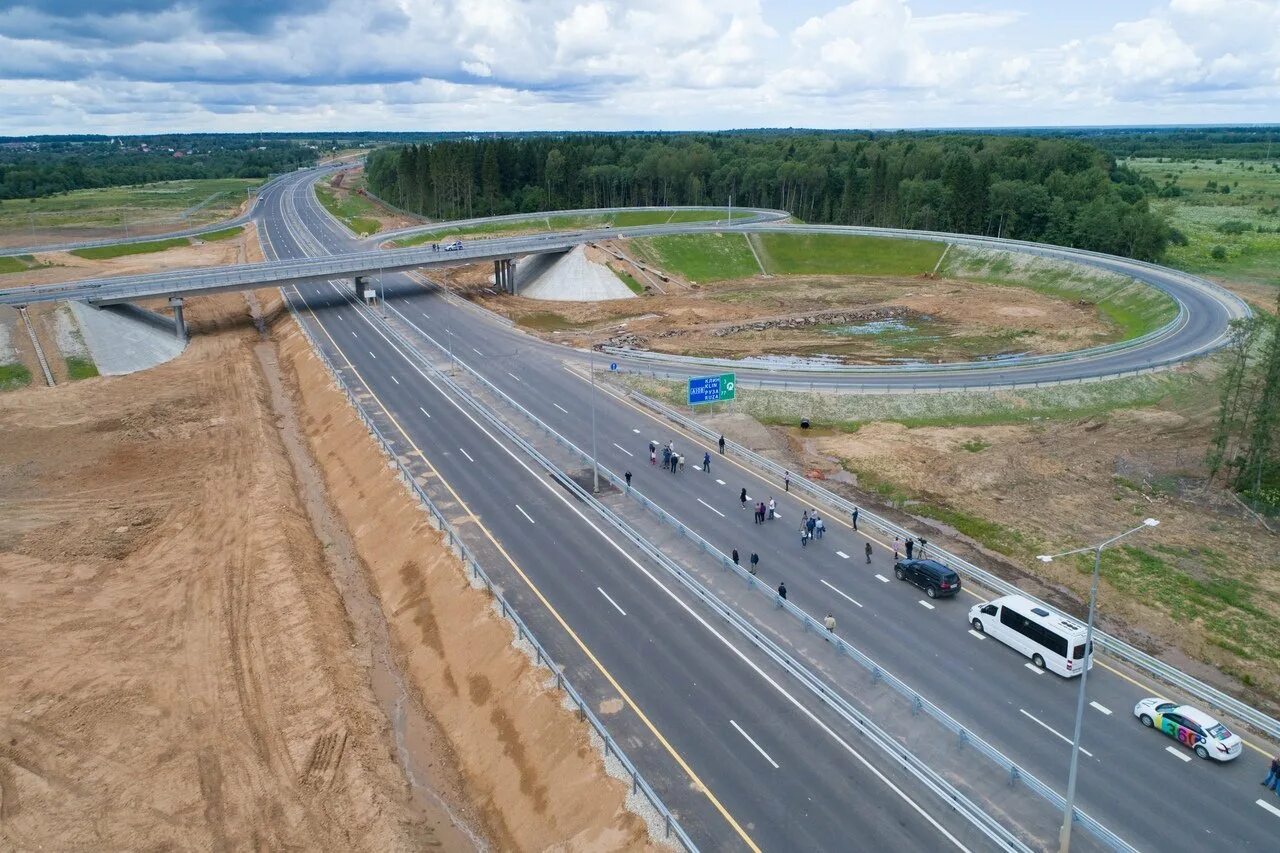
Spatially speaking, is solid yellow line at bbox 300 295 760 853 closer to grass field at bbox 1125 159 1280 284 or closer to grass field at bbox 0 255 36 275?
grass field at bbox 0 255 36 275

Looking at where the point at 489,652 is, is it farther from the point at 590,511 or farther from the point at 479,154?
the point at 479,154

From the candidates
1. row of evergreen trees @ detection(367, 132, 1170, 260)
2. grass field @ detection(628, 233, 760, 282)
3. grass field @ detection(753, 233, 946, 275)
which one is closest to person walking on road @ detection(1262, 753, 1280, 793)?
grass field @ detection(628, 233, 760, 282)

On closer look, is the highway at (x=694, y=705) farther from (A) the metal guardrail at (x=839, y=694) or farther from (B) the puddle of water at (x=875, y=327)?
(B) the puddle of water at (x=875, y=327)

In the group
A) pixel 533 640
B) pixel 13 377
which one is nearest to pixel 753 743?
pixel 533 640

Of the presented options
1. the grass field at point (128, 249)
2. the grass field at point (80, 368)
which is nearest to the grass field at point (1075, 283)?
the grass field at point (80, 368)

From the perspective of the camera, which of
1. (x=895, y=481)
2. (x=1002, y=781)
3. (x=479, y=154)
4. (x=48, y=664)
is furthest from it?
(x=479, y=154)

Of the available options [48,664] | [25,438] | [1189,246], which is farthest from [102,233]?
[1189,246]

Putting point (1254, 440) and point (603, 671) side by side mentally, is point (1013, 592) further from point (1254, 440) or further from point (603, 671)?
point (1254, 440)

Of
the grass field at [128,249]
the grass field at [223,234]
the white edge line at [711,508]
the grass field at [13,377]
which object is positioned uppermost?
the grass field at [223,234]
